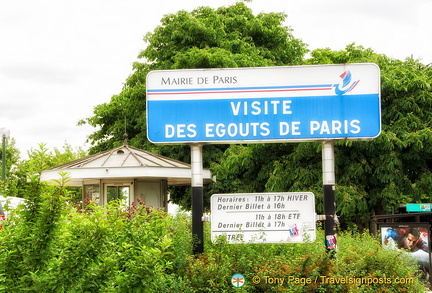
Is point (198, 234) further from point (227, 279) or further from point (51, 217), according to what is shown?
point (51, 217)

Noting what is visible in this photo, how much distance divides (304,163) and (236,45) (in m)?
12.0

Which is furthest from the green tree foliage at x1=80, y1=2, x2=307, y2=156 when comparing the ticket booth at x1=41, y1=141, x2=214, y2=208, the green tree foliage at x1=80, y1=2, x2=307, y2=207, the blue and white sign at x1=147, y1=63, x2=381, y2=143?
the blue and white sign at x1=147, y1=63, x2=381, y2=143

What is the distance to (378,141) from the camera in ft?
71.6

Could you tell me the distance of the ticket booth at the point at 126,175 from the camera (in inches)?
914

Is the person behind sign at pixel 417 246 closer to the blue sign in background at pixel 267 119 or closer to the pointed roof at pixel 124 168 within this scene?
the blue sign in background at pixel 267 119

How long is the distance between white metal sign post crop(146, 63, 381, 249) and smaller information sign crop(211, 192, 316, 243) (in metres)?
0.46

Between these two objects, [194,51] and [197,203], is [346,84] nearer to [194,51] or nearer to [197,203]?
[197,203]

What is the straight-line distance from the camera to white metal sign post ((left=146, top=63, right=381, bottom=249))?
433 inches

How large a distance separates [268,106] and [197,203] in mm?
2087

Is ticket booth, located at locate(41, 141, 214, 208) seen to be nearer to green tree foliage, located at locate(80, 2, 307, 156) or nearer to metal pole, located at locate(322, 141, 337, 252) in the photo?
green tree foliage, located at locate(80, 2, 307, 156)

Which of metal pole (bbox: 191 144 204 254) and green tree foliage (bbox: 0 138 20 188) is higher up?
green tree foliage (bbox: 0 138 20 188)

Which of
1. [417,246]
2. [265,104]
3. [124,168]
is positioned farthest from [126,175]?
[265,104]

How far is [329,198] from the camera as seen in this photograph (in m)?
10.9

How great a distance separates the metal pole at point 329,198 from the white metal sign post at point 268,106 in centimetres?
2
